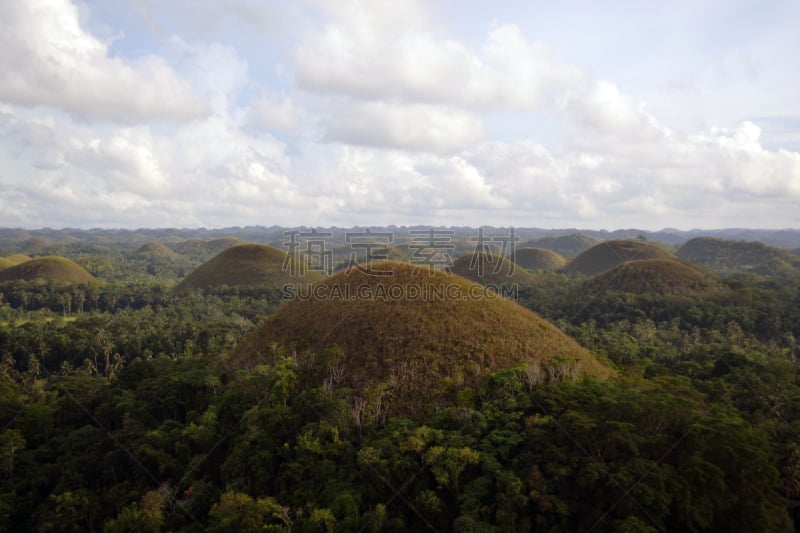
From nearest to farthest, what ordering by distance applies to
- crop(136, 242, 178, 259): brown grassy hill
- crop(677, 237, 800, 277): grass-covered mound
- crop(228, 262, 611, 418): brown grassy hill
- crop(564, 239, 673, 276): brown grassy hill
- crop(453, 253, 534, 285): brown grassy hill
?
crop(228, 262, 611, 418): brown grassy hill < crop(453, 253, 534, 285): brown grassy hill < crop(564, 239, 673, 276): brown grassy hill < crop(677, 237, 800, 277): grass-covered mound < crop(136, 242, 178, 259): brown grassy hill

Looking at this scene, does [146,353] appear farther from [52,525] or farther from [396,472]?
[396,472]

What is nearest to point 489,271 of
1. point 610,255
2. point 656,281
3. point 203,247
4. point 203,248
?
point 656,281

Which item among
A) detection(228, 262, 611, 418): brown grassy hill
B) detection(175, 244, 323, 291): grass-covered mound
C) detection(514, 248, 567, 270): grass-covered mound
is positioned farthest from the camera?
detection(514, 248, 567, 270): grass-covered mound

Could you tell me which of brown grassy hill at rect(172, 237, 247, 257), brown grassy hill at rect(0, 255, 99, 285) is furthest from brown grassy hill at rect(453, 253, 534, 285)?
brown grassy hill at rect(172, 237, 247, 257)

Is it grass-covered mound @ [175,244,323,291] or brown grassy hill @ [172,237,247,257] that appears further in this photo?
brown grassy hill @ [172,237,247,257]

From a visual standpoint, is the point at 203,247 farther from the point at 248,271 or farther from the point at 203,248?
the point at 248,271

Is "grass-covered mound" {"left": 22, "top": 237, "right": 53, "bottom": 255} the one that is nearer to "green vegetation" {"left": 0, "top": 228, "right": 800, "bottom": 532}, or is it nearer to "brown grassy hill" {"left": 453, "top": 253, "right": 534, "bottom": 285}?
"brown grassy hill" {"left": 453, "top": 253, "right": 534, "bottom": 285}

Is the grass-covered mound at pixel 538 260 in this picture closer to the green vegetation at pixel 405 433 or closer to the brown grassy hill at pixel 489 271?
the brown grassy hill at pixel 489 271

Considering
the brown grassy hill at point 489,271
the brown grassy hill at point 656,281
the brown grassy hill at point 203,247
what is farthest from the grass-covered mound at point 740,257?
the brown grassy hill at point 203,247

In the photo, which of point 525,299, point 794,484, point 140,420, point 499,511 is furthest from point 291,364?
point 525,299
